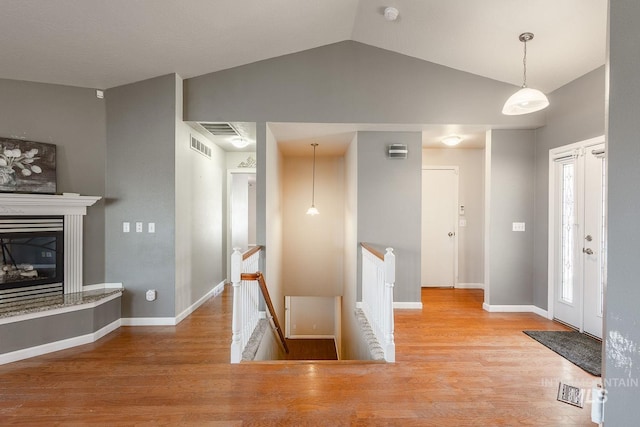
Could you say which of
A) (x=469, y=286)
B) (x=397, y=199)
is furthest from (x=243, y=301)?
(x=469, y=286)

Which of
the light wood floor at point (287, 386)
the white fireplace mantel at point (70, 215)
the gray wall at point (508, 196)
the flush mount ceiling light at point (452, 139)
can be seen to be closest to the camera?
the light wood floor at point (287, 386)

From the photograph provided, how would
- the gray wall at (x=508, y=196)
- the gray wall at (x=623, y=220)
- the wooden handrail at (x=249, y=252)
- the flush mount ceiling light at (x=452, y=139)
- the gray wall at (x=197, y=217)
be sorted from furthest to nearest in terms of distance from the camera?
1. the flush mount ceiling light at (x=452, y=139)
2. the gray wall at (x=508, y=196)
3. the gray wall at (x=197, y=217)
4. the wooden handrail at (x=249, y=252)
5. the gray wall at (x=623, y=220)

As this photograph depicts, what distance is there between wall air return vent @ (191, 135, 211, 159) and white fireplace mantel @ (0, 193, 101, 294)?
135 centimetres

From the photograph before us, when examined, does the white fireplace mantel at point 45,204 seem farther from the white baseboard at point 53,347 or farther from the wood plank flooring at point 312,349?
the wood plank flooring at point 312,349

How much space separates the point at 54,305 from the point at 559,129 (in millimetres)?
6052

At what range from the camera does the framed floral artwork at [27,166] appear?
123 inches

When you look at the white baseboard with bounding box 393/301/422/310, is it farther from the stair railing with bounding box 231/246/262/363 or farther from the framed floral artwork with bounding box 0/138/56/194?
the framed floral artwork with bounding box 0/138/56/194

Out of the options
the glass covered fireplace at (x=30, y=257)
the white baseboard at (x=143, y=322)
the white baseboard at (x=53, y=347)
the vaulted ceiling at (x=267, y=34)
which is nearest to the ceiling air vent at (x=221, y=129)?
the vaulted ceiling at (x=267, y=34)

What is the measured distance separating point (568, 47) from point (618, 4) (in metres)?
1.98

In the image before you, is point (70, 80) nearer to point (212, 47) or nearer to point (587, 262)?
point (212, 47)

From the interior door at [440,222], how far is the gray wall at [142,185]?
4201 millimetres

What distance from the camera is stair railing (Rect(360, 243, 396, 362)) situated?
2682 millimetres

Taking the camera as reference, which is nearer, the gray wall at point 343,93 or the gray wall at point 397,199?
the gray wall at point 343,93

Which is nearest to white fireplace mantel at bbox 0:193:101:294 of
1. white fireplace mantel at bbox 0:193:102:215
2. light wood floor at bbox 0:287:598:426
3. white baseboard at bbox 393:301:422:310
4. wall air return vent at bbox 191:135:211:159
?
white fireplace mantel at bbox 0:193:102:215
